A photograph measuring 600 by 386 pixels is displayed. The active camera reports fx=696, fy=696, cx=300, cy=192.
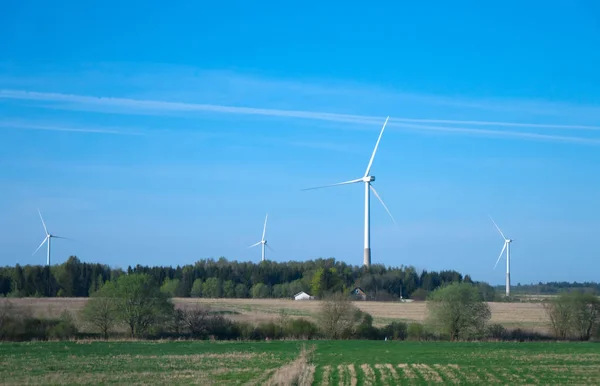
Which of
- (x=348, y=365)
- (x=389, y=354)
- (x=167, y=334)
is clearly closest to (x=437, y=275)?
(x=167, y=334)

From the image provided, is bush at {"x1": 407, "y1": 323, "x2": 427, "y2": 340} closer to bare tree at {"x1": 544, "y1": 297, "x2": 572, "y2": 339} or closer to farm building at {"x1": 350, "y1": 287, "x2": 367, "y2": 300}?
bare tree at {"x1": 544, "y1": 297, "x2": 572, "y2": 339}

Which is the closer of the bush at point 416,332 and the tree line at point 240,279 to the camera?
the bush at point 416,332

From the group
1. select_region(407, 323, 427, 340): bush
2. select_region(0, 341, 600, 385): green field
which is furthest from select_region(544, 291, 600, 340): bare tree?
select_region(407, 323, 427, 340): bush

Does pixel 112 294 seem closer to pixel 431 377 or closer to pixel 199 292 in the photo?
pixel 431 377

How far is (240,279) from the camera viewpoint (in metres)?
145

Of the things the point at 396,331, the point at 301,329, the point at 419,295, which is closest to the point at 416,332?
the point at 396,331

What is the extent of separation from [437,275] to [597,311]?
86075 mm

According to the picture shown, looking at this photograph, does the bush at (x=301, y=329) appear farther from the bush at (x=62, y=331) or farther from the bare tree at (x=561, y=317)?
the bare tree at (x=561, y=317)

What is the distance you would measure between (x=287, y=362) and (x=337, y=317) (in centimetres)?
2642

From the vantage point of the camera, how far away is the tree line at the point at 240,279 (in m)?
127

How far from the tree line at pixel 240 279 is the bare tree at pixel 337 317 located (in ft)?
178

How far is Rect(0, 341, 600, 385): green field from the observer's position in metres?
29.8

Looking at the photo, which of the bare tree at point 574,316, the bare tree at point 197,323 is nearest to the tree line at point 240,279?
the bare tree at point 574,316

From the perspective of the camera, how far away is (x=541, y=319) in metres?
83.8
